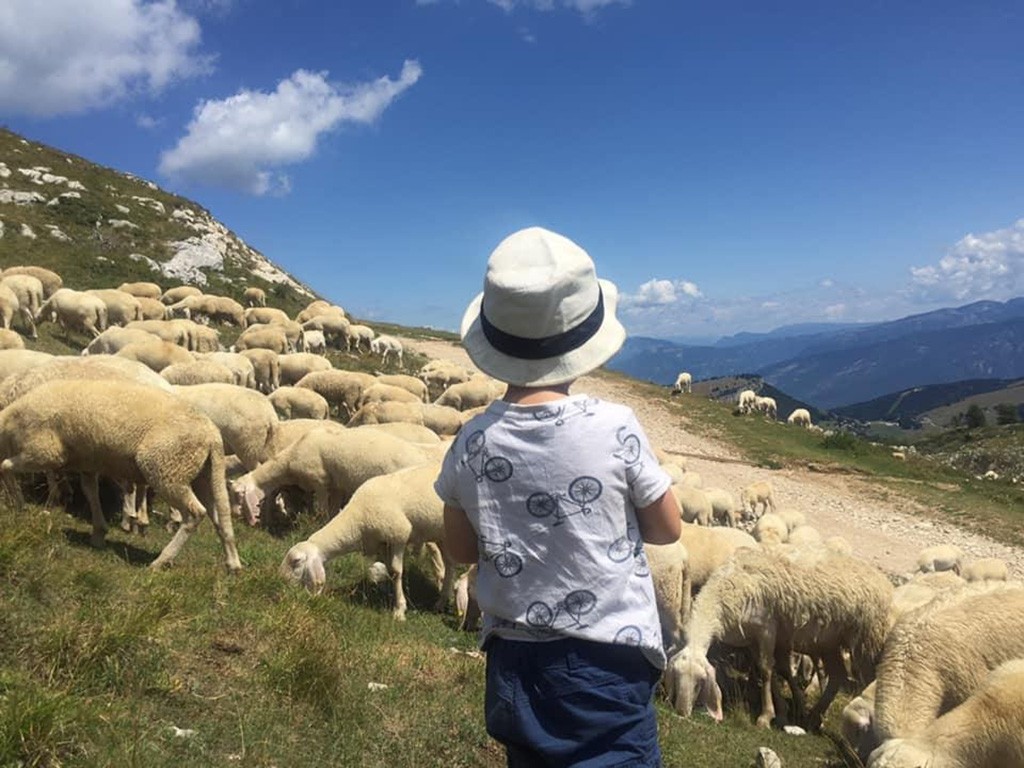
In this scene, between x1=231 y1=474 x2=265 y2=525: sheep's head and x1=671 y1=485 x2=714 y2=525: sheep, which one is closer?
x1=231 y1=474 x2=265 y2=525: sheep's head

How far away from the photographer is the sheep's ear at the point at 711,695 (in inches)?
293

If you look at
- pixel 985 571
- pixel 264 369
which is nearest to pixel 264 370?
pixel 264 369

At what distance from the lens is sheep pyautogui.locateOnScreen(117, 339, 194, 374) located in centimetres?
1606

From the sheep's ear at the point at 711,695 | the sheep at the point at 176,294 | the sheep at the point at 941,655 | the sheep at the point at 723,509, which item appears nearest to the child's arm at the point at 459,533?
the sheep at the point at 941,655

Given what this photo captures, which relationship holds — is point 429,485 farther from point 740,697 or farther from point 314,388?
point 314,388

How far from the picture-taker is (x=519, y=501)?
106 inches

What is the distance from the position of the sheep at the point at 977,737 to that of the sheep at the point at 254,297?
35.5 meters

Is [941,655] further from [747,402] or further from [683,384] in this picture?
[683,384]

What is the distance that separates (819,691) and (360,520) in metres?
6.54

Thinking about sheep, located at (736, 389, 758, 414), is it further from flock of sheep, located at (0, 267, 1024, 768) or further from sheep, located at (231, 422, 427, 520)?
sheep, located at (231, 422, 427, 520)

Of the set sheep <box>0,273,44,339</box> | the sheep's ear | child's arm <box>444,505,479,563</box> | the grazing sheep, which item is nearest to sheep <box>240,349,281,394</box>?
the grazing sheep

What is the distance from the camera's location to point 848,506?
77.1ft

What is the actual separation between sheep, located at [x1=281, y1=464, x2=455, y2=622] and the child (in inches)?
232

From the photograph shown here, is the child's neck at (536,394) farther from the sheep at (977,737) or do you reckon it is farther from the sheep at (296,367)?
the sheep at (296,367)
